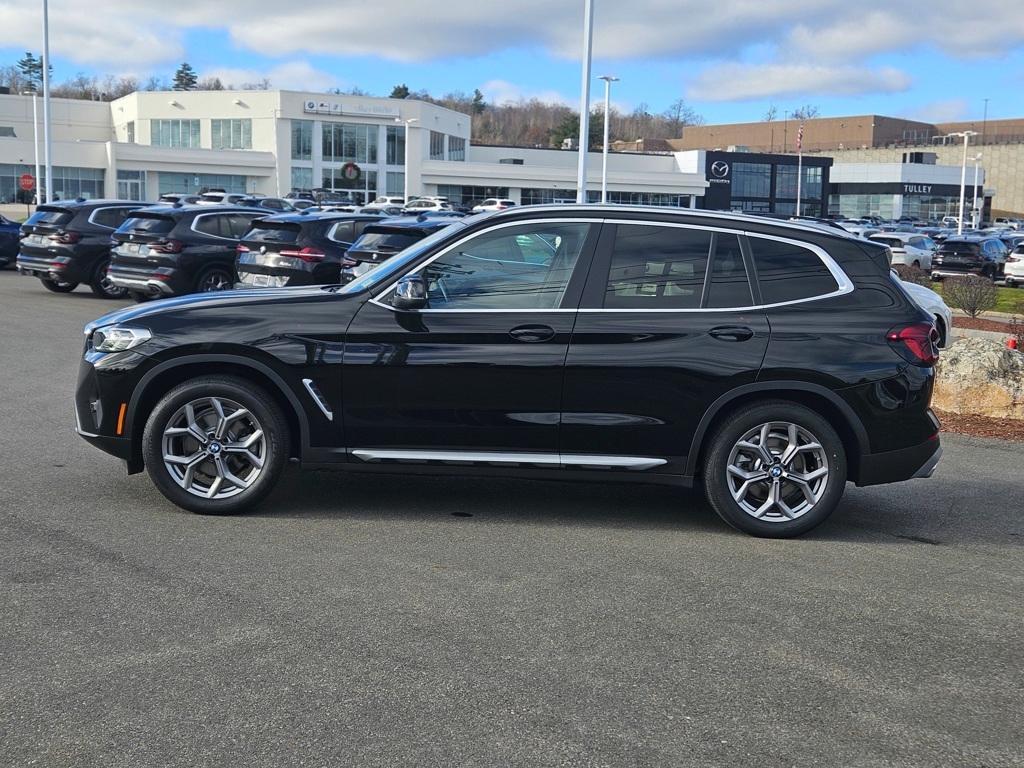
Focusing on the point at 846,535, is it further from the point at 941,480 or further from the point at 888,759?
the point at 888,759

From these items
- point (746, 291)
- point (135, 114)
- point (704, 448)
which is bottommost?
point (704, 448)

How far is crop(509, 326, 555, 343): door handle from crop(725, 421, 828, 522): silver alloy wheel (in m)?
1.23

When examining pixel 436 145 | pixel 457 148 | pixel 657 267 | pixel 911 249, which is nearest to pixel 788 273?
pixel 657 267

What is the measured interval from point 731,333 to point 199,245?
14219 millimetres

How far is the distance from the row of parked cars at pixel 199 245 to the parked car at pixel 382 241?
1cm

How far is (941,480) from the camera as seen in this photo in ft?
27.1

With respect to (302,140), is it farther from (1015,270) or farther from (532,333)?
(532,333)

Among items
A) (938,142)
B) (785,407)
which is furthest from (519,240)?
(938,142)

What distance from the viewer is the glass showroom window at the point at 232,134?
294 ft

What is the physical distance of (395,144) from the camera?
3625 inches

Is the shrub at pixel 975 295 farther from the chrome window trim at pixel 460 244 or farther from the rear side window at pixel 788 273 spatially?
the chrome window trim at pixel 460 244

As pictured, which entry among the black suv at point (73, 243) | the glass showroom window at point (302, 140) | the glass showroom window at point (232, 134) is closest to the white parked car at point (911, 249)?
the black suv at point (73, 243)

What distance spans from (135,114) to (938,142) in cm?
11197

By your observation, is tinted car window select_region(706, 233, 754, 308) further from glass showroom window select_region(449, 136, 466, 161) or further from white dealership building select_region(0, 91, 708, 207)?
glass showroom window select_region(449, 136, 466, 161)
